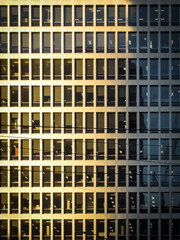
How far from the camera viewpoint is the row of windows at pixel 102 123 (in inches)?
944

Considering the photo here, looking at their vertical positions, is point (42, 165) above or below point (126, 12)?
below

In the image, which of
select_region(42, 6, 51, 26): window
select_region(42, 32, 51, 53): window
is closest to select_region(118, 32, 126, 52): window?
select_region(42, 32, 51, 53): window

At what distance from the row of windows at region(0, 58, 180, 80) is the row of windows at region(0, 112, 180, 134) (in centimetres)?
360

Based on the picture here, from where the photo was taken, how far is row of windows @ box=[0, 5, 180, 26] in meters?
23.9

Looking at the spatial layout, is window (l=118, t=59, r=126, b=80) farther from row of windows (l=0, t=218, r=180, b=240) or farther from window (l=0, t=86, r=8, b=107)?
row of windows (l=0, t=218, r=180, b=240)

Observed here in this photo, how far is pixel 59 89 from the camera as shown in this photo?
24.1 metres

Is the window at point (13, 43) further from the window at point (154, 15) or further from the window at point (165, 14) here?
the window at point (165, 14)

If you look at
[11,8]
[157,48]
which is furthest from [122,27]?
[11,8]

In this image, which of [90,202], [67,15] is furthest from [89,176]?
[67,15]

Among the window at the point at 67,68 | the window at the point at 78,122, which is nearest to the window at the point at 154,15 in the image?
the window at the point at 67,68

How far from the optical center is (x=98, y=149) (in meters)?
24.1

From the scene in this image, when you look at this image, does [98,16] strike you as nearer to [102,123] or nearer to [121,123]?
[102,123]

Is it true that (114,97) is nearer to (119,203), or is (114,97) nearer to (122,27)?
(122,27)

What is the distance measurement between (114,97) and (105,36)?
597 cm
